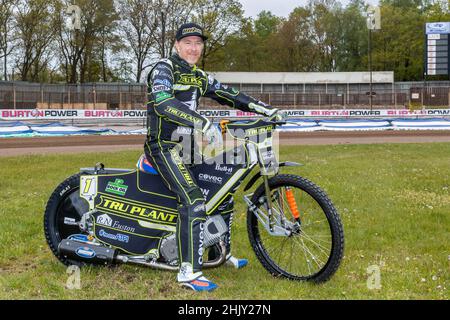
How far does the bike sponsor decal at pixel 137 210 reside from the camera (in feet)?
15.8

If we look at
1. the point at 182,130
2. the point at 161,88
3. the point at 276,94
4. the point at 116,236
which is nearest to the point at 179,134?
the point at 182,130

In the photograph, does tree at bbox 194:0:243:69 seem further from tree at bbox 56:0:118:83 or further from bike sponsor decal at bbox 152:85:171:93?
bike sponsor decal at bbox 152:85:171:93

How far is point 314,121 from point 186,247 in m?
24.2

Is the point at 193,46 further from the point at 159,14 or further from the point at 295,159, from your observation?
the point at 159,14

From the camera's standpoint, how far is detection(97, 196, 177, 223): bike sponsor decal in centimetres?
482

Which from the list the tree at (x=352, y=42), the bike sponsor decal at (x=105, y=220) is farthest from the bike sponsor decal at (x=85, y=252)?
the tree at (x=352, y=42)

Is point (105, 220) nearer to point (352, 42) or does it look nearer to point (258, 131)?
point (258, 131)

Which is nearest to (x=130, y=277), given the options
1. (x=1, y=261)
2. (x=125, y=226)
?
(x=125, y=226)

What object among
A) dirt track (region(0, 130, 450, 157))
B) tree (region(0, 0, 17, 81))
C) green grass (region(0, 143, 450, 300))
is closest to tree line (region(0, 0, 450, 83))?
tree (region(0, 0, 17, 81))

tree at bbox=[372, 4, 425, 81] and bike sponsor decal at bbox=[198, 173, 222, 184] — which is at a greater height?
tree at bbox=[372, 4, 425, 81]

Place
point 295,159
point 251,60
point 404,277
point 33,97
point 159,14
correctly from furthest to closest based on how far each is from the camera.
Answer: point 251,60
point 159,14
point 33,97
point 295,159
point 404,277

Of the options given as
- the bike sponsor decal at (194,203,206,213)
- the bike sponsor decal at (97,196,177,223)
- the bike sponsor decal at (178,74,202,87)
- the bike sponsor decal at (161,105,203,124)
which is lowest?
the bike sponsor decal at (97,196,177,223)

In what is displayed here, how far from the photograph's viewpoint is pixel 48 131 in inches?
939

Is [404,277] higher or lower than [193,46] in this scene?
lower
